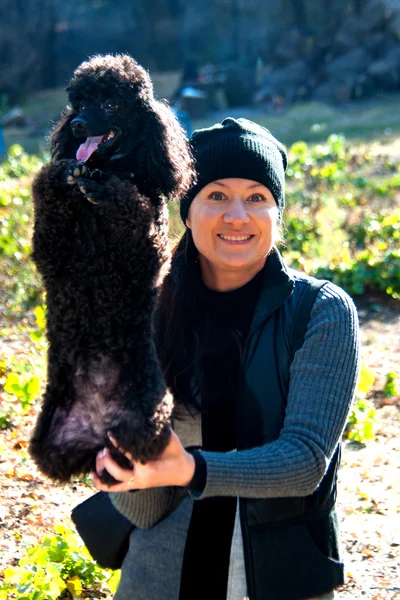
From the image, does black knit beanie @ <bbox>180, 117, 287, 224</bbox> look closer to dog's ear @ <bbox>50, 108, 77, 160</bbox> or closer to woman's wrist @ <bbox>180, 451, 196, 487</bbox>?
dog's ear @ <bbox>50, 108, 77, 160</bbox>

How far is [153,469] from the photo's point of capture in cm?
206

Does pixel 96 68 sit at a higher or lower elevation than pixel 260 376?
higher

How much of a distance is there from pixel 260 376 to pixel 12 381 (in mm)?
2454

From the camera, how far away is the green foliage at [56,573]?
288 centimetres

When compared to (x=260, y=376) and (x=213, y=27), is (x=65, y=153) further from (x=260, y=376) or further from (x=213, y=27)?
(x=213, y=27)

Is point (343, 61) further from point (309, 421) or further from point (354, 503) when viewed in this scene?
point (309, 421)

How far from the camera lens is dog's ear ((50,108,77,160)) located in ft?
6.72

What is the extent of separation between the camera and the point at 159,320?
265 cm

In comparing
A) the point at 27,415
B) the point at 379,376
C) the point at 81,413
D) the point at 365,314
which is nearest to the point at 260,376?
the point at 81,413

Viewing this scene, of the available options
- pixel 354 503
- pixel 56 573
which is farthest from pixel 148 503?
pixel 354 503

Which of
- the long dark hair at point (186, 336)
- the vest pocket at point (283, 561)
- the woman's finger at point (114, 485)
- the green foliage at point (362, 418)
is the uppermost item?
the long dark hair at point (186, 336)

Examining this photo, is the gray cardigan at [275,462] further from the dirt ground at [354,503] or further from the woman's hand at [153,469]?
the dirt ground at [354,503]

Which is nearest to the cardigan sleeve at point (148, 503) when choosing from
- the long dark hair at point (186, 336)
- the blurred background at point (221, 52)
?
the long dark hair at point (186, 336)

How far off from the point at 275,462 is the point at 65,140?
1.00m
